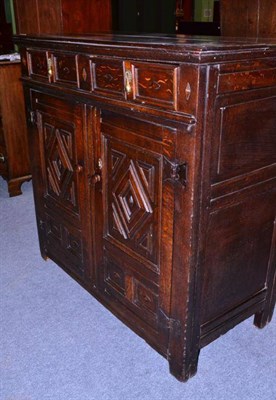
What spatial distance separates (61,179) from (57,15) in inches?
96.5

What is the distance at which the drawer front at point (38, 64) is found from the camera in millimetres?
1886

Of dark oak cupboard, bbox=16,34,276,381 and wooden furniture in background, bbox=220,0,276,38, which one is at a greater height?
wooden furniture in background, bbox=220,0,276,38

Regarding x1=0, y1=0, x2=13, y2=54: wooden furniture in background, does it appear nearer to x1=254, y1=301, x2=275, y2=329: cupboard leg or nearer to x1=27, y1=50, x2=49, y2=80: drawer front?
x1=27, y1=50, x2=49, y2=80: drawer front

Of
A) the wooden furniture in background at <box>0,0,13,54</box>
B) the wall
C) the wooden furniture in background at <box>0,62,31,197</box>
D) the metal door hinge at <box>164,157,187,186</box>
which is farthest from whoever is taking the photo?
the wall

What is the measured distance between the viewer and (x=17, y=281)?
235 cm

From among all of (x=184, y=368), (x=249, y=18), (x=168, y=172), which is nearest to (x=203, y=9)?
(x=249, y=18)

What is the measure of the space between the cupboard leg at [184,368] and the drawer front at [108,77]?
1.03m

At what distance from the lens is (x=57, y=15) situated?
3881mm

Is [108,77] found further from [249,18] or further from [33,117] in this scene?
[249,18]

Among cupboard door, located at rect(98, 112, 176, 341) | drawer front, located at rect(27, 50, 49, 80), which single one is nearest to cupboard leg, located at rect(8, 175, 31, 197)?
drawer front, located at rect(27, 50, 49, 80)

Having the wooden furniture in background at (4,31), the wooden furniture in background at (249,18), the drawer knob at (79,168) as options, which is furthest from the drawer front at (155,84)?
the wooden furniture in background at (4,31)

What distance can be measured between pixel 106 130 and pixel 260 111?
58cm

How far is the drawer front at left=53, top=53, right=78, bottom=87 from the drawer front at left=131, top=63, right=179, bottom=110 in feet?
1.33

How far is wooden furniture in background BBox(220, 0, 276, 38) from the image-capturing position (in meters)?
1.93
